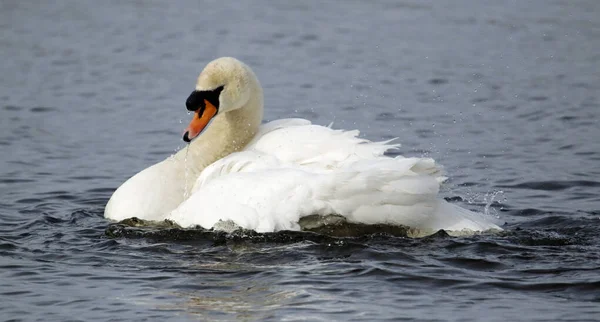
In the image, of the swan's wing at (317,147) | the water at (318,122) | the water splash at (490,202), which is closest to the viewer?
the water at (318,122)

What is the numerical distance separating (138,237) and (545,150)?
15.8 ft

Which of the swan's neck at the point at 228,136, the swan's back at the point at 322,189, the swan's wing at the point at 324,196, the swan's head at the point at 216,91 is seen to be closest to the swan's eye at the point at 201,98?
the swan's head at the point at 216,91

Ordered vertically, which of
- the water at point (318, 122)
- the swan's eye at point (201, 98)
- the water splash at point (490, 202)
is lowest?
the water splash at point (490, 202)

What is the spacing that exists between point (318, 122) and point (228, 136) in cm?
343

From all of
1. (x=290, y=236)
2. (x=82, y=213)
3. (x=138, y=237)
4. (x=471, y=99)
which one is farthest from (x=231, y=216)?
(x=471, y=99)

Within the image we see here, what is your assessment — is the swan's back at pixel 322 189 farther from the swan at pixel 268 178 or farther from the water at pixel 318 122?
the water at pixel 318 122

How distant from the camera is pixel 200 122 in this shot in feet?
28.2

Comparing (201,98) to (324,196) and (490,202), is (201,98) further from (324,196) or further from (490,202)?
(490,202)

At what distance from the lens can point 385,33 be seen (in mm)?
16125

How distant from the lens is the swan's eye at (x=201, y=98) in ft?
28.1

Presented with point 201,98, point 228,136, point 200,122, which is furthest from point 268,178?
point 228,136

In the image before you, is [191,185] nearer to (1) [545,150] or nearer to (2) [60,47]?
(1) [545,150]

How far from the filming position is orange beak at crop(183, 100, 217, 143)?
27.9 ft

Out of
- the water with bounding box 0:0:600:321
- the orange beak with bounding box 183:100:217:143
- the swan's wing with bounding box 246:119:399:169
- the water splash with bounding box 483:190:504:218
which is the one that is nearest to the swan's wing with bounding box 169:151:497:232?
the swan's wing with bounding box 246:119:399:169
